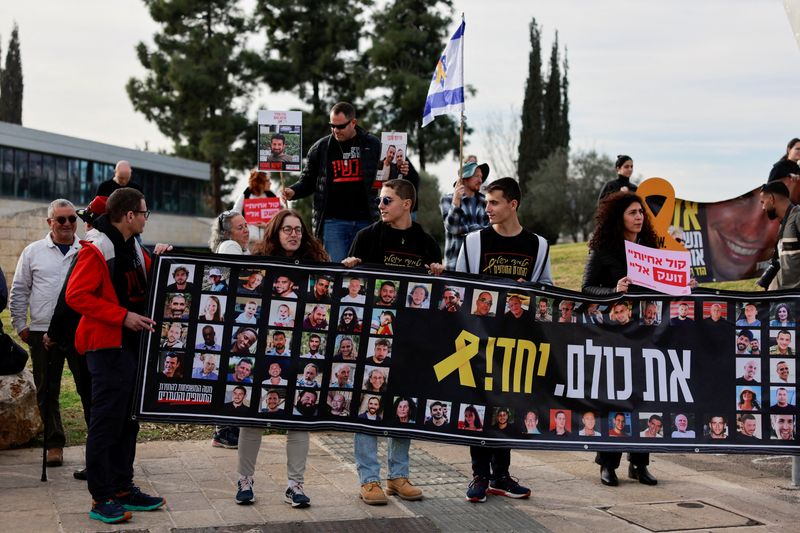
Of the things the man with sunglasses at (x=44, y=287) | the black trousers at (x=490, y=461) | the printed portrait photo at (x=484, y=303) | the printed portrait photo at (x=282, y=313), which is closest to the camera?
the printed portrait photo at (x=282, y=313)

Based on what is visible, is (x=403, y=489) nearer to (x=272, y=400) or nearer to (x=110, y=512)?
(x=272, y=400)

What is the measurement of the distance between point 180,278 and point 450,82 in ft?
15.0

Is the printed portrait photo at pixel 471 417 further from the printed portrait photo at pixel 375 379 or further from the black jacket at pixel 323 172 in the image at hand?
the black jacket at pixel 323 172

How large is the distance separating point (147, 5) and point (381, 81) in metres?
12.5

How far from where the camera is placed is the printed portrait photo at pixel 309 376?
5879mm

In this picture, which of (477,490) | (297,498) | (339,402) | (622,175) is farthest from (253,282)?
(622,175)

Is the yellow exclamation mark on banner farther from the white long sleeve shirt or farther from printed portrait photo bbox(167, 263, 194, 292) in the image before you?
the white long sleeve shirt

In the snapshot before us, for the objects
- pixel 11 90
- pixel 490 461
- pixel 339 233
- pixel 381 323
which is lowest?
pixel 490 461

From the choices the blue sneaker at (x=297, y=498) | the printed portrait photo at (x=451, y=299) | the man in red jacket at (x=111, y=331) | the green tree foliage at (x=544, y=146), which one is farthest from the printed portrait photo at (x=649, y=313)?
the green tree foliage at (x=544, y=146)

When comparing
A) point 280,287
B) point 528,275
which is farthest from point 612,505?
point 280,287

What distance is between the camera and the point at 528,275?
21.1ft

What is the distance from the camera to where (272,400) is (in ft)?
19.2

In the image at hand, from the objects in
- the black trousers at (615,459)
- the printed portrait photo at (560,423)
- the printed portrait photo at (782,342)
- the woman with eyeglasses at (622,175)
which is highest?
the woman with eyeglasses at (622,175)

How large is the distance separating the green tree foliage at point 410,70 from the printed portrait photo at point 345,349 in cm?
3397
